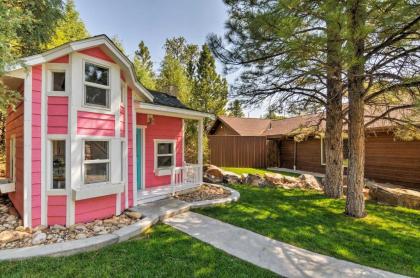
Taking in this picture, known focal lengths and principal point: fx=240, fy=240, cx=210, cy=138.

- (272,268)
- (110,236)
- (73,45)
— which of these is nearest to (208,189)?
(110,236)

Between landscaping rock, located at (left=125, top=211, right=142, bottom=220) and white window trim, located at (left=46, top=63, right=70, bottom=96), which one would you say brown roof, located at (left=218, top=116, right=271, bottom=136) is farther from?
white window trim, located at (left=46, top=63, right=70, bottom=96)

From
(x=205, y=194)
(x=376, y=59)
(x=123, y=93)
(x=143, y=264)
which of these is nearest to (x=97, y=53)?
(x=123, y=93)

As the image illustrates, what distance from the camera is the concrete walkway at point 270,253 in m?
3.55

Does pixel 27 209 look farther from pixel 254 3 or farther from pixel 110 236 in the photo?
pixel 254 3

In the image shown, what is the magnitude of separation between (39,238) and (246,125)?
733 inches

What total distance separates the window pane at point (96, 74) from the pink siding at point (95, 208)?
2.63m

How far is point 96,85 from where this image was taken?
5.32 meters

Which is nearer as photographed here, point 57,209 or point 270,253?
point 270,253

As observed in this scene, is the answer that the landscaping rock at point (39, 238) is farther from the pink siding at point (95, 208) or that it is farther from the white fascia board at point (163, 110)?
the white fascia board at point (163, 110)

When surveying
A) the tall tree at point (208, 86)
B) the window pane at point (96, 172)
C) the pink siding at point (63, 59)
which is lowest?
the window pane at point (96, 172)

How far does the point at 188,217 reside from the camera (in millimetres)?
5914

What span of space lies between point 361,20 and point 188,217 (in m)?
5.44

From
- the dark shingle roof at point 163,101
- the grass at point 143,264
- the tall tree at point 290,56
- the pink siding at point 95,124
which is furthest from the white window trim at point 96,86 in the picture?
the tall tree at point 290,56

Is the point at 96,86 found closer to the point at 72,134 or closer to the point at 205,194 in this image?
the point at 72,134
